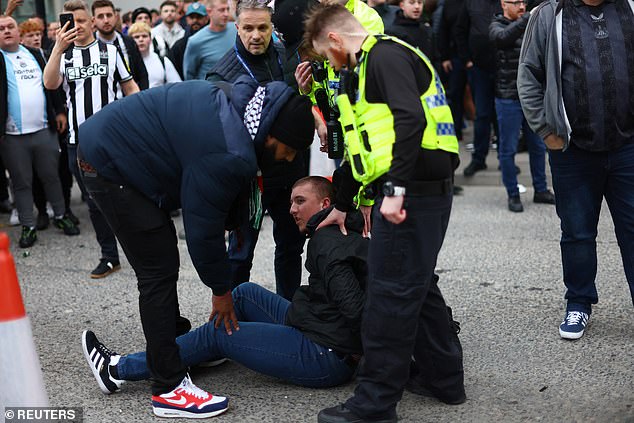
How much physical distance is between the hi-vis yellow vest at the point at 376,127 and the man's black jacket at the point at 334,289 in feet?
1.65

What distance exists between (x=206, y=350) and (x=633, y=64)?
2.44 m

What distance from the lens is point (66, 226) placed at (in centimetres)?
739

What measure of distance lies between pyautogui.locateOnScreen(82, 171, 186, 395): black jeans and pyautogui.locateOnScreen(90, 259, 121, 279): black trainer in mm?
2460

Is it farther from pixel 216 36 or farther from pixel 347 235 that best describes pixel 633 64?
pixel 216 36

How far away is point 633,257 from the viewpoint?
4211mm

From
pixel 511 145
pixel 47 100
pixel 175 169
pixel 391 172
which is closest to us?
pixel 391 172

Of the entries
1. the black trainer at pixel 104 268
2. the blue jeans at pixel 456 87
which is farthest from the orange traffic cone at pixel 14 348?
the blue jeans at pixel 456 87

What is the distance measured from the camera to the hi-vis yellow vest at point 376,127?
3125 mm

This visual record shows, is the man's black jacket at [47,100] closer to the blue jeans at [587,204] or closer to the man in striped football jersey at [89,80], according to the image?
the man in striped football jersey at [89,80]

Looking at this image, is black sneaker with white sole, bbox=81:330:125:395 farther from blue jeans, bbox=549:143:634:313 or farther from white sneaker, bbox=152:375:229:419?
blue jeans, bbox=549:143:634:313

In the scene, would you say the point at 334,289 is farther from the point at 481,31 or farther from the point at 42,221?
the point at 481,31

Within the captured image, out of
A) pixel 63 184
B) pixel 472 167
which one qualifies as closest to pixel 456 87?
pixel 472 167

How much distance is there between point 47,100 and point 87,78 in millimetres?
1368

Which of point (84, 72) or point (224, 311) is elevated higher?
point (84, 72)
